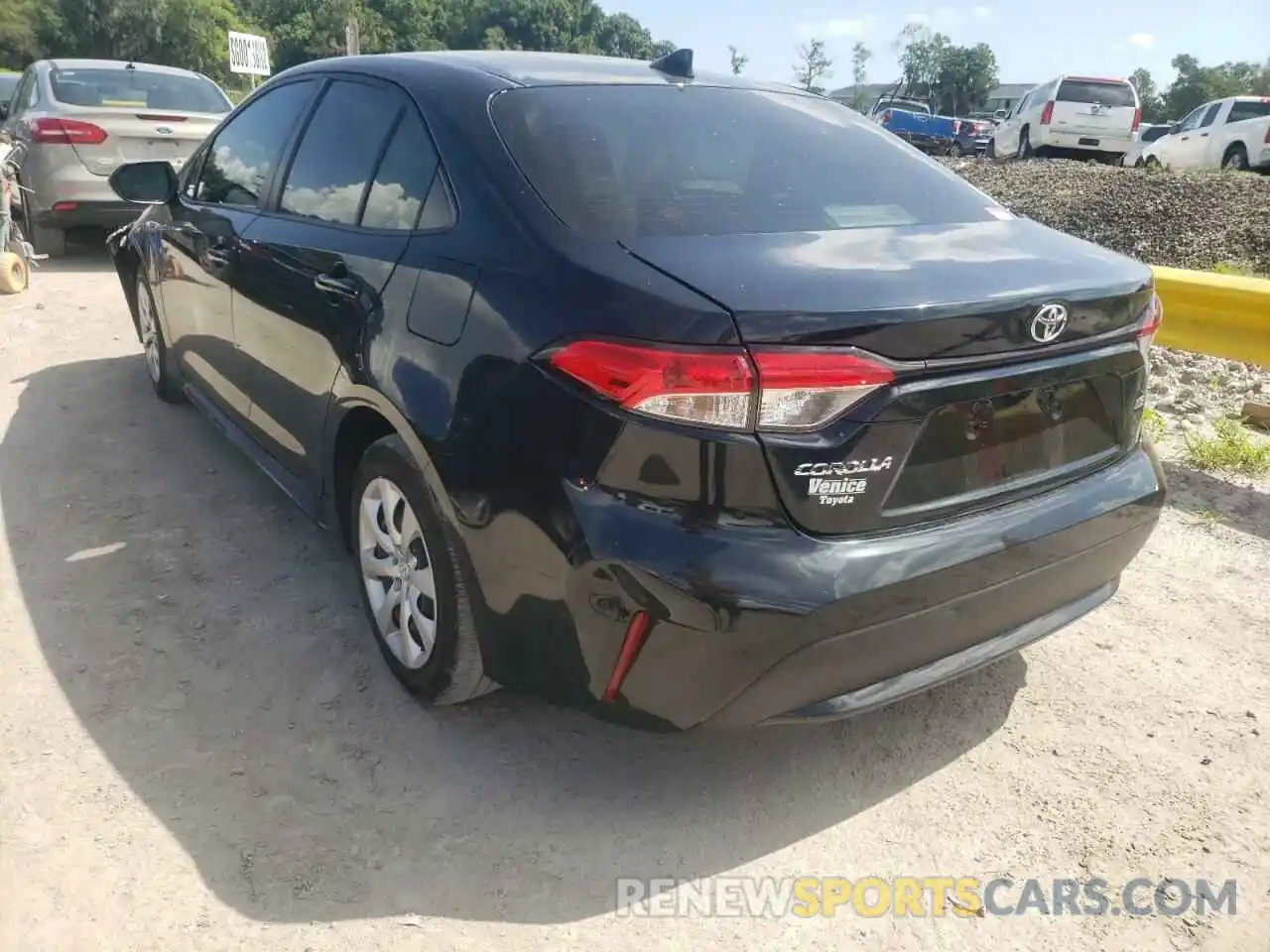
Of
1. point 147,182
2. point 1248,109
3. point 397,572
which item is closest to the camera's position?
point 397,572

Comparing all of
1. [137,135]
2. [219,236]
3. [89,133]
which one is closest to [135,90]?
[137,135]

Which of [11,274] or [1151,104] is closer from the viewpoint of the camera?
[11,274]

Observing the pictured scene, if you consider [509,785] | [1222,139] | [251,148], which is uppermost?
[251,148]

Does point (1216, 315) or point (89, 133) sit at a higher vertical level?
point (89, 133)

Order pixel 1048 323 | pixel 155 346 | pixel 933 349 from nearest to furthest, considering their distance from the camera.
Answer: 1. pixel 933 349
2. pixel 1048 323
3. pixel 155 346

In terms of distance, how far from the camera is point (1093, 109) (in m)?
18.2

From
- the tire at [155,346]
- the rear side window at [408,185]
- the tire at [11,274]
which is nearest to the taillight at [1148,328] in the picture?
the rear side window at [408,185]

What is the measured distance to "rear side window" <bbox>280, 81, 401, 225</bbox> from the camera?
3.00m

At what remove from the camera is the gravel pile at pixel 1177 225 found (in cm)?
561

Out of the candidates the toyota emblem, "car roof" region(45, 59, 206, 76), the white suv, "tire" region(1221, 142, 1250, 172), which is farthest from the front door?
the white suv

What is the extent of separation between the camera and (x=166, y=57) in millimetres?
66250

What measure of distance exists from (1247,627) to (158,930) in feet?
10.6

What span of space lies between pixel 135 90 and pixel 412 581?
7.81 m

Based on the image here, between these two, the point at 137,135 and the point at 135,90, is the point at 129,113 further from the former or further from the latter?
the point at 135,90
